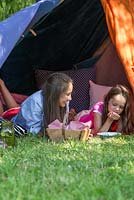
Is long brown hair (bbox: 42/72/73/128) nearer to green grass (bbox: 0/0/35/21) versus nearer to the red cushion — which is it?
the red cushion

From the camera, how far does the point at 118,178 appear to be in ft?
9.44

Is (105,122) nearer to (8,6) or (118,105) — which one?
(118,105)

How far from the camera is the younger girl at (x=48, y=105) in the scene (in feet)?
14.1

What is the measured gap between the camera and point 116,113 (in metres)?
4.32

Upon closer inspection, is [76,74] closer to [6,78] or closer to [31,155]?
[6,78]

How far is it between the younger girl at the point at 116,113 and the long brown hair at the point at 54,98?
0.29 metres

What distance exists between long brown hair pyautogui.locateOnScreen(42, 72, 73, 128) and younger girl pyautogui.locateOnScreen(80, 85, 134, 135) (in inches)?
11.3

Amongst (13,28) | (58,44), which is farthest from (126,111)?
(58,44)

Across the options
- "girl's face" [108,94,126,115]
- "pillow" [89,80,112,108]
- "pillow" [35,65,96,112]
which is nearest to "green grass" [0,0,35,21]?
"pillow" [35,65,96,112]

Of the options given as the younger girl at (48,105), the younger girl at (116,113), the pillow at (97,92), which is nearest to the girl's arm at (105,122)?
the younger girl at (116,113)

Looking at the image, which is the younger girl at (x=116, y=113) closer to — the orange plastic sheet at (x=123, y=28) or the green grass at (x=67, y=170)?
the orange plastic sheet at (x=123, y=28)

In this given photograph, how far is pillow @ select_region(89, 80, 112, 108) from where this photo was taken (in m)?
5.07

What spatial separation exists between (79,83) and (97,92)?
27cm

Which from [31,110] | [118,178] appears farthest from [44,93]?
[118,178]
